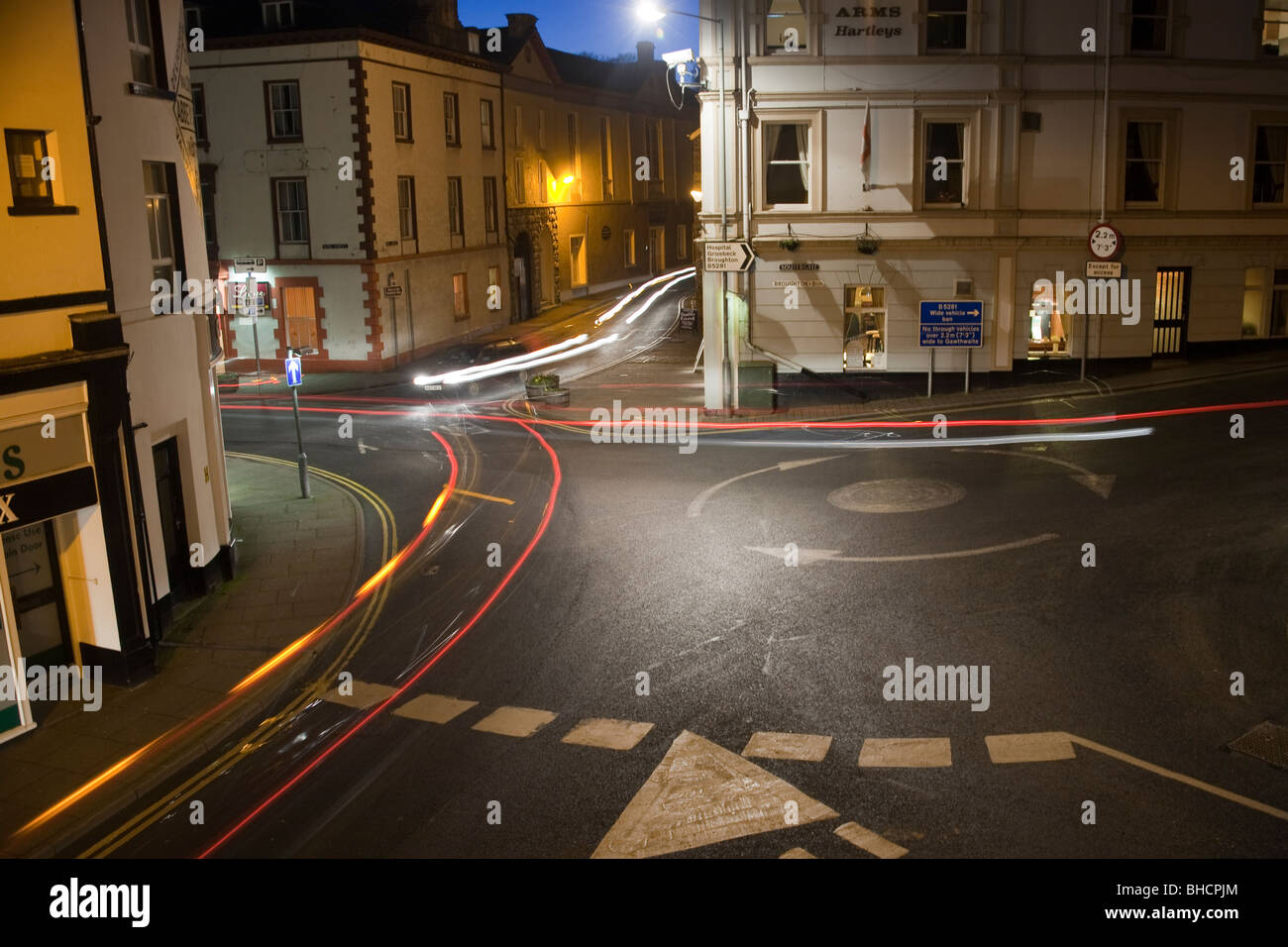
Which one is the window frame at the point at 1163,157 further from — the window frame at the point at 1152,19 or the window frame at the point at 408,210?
the window frame at the point at 408,210

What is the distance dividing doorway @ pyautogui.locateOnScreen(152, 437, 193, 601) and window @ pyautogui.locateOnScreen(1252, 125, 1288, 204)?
26.4m

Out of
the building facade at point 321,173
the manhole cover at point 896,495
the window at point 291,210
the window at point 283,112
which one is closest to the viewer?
the manhole cover at point 896,495

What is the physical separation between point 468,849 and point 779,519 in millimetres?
9547

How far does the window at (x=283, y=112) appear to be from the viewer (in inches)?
1431

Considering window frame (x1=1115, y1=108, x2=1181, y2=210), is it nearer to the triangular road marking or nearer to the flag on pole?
the flag on pole

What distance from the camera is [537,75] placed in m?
49.8

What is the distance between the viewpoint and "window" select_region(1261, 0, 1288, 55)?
2691 cm

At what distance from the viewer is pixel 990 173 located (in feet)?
87.1

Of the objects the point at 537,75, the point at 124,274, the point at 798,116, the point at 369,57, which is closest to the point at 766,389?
the point at 798,116

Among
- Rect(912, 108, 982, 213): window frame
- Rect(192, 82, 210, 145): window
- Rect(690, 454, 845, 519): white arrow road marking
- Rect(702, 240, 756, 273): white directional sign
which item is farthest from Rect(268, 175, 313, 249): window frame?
Rect(690, 454, 845, 519): white arrow road marking

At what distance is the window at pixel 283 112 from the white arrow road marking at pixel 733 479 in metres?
23.8

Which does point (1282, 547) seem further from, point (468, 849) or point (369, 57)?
point (369, 57)

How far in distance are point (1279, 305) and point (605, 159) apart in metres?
36.9

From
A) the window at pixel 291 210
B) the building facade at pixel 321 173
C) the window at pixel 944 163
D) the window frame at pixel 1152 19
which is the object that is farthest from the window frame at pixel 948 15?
the window at pixel 291 210
